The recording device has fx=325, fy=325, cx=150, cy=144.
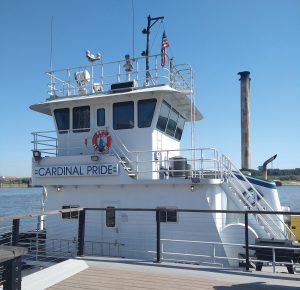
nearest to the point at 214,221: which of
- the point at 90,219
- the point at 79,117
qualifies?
the point at 90,219

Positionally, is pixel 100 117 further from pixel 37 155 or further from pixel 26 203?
pixel 26 203

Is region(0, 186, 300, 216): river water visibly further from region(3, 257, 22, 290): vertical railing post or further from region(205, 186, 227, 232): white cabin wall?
region(3, 257, 22, 290): vertical railing post

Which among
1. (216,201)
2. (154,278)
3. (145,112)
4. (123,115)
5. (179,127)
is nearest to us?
(154,278)

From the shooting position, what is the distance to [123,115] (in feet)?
33.3

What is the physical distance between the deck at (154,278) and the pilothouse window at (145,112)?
16.1 feet

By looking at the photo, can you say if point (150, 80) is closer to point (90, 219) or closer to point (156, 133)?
point (156, 133)

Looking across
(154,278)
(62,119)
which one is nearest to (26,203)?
(62,119)

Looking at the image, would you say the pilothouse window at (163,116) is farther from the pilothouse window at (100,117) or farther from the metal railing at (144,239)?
the metal railing at (144,239)

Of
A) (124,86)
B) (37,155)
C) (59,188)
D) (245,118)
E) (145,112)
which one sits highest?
(124,86)

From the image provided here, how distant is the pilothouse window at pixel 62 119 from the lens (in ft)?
35.3

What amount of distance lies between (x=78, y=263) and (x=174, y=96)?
629 centimetres

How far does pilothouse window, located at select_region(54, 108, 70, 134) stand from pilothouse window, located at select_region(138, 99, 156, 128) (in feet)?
8.25

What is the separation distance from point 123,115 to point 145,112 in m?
0.72

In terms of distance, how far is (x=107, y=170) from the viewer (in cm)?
909
